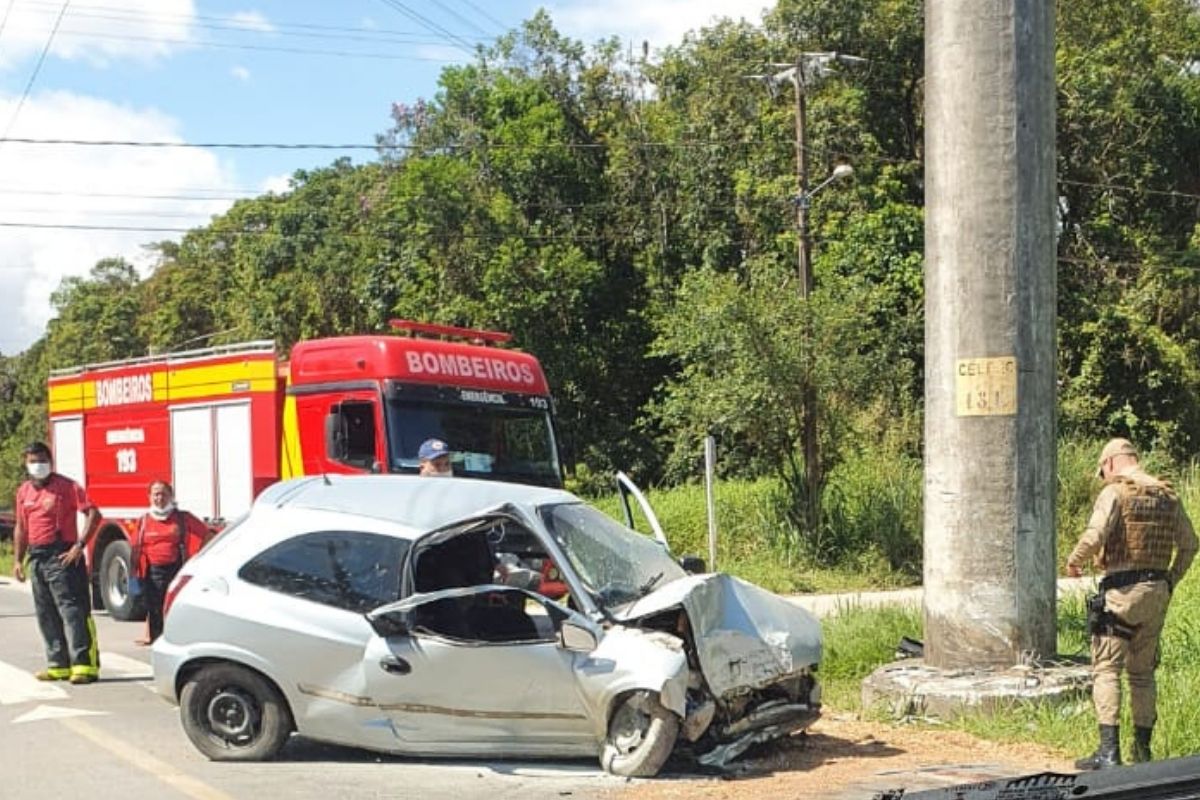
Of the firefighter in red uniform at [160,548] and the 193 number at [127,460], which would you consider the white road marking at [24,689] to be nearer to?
the firefighter in red uniform at [160,548]

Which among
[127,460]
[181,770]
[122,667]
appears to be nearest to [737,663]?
[181,770]

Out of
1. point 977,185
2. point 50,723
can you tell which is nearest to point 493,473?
point 50,723

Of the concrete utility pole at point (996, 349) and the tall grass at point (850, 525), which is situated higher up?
the concrete utility pole at point (996, 349)

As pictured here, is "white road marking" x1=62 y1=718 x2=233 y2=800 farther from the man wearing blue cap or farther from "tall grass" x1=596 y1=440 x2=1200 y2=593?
"tall grass" x1=596 y1=440 x2=1200 y2=593

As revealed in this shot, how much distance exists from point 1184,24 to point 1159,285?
308 inches

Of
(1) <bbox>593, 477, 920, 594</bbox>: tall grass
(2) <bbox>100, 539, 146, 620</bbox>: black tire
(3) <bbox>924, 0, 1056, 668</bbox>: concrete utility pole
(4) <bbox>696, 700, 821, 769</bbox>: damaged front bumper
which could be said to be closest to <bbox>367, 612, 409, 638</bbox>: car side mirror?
(4) <bbox>696, 700, 821, 769</bbox>: damaged front bumper

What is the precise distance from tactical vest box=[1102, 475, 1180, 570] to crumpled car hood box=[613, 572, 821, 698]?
182 cm

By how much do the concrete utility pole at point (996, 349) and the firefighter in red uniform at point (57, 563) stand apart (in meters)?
6.47

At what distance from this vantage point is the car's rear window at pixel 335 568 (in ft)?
24.4

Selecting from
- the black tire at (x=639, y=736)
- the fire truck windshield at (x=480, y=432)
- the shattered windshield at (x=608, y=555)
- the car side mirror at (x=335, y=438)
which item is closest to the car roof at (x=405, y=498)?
the shattered windshield at (x=608, y=555)

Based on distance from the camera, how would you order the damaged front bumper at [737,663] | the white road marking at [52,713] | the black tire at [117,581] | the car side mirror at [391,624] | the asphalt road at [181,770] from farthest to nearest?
the black tire at [117,581] < the white road marking at [52,713] < the car side mirror at [391,624] < the damaged front bumper at [737,663] < the asphalt road at [181,770]

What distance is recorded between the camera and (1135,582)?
23.0 feet

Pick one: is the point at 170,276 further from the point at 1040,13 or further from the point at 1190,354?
the point at 1040,13

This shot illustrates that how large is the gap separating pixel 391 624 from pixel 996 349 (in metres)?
4.30
